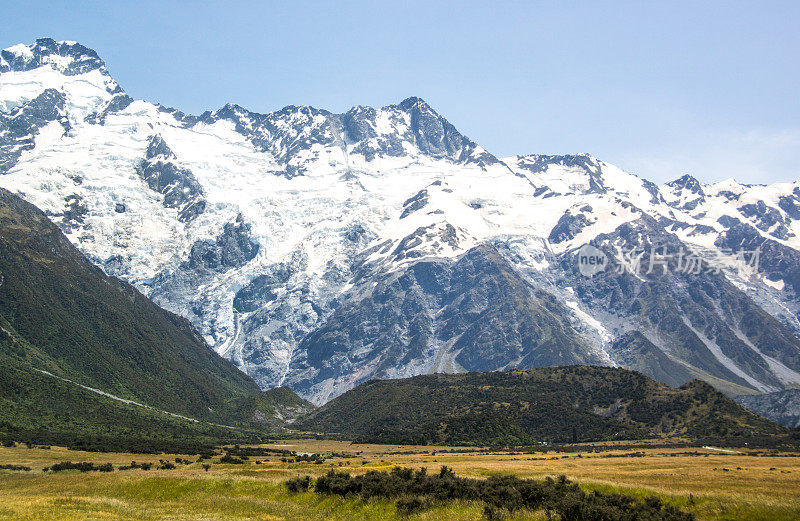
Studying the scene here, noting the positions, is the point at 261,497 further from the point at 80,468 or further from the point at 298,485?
the point at 80,468

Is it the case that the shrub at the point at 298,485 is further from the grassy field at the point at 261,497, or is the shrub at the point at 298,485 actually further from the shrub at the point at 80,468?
the shrub at the point at 80,468

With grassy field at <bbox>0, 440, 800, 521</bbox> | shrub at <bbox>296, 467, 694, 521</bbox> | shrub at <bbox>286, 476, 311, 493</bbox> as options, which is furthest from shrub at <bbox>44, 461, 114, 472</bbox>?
shrub at <bbox>296, 467, 694, 521</bbox>

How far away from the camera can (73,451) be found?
162625mm

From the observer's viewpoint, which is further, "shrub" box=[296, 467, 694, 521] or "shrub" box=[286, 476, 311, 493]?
"shrub" box=[286, 476, 311, 493]

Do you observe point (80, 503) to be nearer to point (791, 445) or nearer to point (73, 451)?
point (73, 451)

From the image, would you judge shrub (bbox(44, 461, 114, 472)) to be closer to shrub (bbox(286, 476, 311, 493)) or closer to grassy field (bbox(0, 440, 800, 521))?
grassy field (bbox(0, 440, 800, 521))

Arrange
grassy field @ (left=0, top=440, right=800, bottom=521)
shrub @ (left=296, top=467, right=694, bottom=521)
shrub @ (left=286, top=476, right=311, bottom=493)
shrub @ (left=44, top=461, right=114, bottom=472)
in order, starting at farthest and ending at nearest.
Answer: shrub @ (left=44, top=461, right=114, bottom=472)
shrub @ (left=286, top=476, right=311, bottom=493)
grassy field @ (left=0, top=440, right=800, bottom=521)
shrub @ (left=296, top=467, right=694, bottom=521)

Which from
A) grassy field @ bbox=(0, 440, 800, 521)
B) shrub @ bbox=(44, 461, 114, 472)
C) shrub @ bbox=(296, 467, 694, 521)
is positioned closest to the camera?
shrub @ bbox=(296, 467, 694, 521)

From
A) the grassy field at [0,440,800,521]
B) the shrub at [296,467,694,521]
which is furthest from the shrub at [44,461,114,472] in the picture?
the shrub at [296,467,694,521]

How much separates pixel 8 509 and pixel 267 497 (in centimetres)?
2842

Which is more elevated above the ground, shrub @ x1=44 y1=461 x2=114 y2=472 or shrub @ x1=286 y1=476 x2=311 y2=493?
shrub @ x1=286 y1=476 x2=311 y2=493

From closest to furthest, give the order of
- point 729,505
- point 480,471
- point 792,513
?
point 792,513 < point 729,505 < point 480,471

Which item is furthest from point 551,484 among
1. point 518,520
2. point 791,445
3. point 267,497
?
point 791,445

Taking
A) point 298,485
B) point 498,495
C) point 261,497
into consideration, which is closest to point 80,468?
point 261,497
